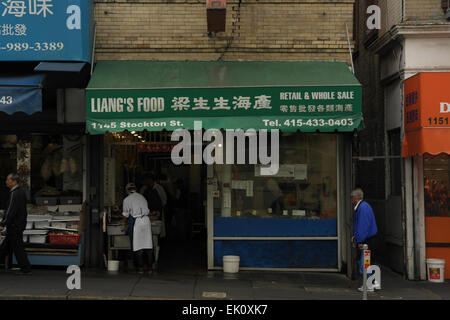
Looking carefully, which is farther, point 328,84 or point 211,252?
point 211,252

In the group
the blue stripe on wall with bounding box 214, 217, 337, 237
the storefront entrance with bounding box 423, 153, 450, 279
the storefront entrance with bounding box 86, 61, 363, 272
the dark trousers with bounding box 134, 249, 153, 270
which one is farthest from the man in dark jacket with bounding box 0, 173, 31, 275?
the storefront entrance with bounding box 423, 153, 450, 279

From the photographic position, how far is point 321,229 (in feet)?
35.7

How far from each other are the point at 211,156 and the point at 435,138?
4251 millimetres

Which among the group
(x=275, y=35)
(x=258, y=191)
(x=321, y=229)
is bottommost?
(x=321, y=229)

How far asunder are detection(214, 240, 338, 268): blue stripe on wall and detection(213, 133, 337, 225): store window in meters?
0.55

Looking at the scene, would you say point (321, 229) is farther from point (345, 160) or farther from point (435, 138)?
point (435, 138)

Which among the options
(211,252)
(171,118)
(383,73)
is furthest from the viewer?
(383,73)

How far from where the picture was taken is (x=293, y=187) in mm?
11062

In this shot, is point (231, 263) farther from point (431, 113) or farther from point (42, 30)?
point (42, 30)

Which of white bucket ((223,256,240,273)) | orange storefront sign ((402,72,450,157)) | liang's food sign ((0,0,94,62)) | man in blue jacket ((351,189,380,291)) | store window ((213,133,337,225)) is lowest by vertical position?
white bucket ((223,256,240,273))

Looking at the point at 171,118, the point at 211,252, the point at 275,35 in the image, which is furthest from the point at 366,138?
the point at 171,118

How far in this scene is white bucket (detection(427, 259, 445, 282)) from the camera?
10.3 m

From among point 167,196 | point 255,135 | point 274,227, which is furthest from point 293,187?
point 167,196

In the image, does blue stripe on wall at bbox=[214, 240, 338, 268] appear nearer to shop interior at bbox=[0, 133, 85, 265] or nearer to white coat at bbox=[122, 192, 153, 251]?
white coat at bbox=[122, 192, 153, 251]
